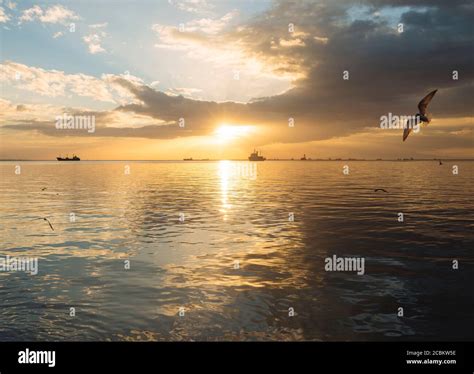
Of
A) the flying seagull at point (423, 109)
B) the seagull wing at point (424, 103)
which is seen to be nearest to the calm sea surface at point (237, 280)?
the flying seagull at point (423, 109)

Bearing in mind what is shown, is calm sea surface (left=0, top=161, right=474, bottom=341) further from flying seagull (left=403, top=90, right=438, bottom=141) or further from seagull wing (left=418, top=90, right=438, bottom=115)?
seagull wing (left=418, top=90, right=438, bottom=115)

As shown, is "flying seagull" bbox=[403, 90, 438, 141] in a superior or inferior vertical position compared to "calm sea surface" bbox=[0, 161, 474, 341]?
superior

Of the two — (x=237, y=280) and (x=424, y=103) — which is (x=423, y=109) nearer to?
(x=424, y=103)

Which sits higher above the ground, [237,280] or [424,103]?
[424,103]

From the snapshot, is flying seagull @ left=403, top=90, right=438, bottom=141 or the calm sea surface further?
flying seagull @ left=403, top=90, right=438, bottom=141

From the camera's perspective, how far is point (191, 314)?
13.7m

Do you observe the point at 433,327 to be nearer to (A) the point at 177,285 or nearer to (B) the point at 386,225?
(A) the point at 177,285

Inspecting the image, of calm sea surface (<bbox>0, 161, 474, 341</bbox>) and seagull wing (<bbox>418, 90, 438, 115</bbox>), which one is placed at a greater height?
seagull wing (<bbox>418, 90, 438, 115</bbox>)

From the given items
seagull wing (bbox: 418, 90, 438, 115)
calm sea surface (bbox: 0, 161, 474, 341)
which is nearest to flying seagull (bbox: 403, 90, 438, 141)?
seagull wing (bbox: 418, 90, 438, 115)

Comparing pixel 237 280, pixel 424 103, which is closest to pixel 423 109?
pixel 424 103

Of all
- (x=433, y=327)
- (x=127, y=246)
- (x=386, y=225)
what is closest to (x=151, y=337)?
(x=433, y=327)

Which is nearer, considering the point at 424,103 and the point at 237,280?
the point at 237,280

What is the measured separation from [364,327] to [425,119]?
16.1 m

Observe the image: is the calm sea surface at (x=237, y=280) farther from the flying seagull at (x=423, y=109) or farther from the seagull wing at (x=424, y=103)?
the seagull wing at (x=424, y=103)
